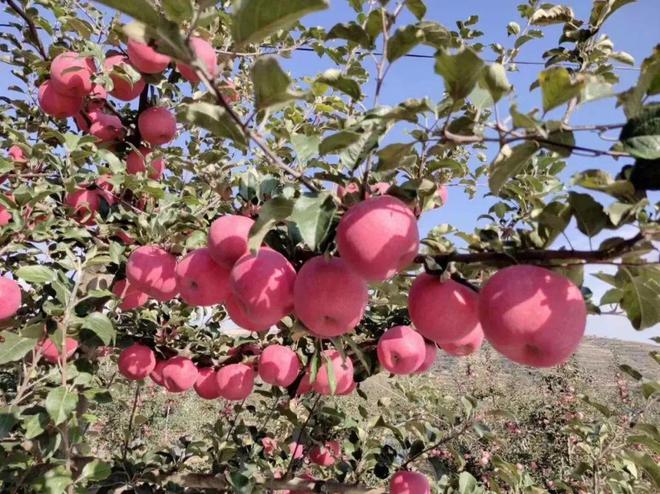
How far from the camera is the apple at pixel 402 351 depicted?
1436 millimetres

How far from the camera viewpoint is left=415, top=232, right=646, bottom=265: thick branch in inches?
28.4

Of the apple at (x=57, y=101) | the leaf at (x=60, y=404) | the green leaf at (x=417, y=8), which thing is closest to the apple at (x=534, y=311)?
the green leaf at (x=417, y=8)

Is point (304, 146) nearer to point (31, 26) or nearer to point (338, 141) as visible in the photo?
point (338, 141)

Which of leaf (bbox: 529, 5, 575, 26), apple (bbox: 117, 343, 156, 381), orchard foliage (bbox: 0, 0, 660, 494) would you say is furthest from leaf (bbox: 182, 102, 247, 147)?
apple (bbox: 117, 343, 156, 381)

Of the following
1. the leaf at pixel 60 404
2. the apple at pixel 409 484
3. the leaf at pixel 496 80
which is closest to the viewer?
the leaf at pixel 496 80

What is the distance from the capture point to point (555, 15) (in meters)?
1.72

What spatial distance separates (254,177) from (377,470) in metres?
1.76

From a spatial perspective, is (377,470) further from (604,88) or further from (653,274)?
(604,88)

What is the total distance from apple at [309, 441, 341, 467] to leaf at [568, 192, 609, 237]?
2.20 metres

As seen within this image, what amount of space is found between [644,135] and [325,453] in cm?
238

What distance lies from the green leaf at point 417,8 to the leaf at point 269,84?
1.23 feet

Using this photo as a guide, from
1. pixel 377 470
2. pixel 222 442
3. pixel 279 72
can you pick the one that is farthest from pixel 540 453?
pixel 279 72

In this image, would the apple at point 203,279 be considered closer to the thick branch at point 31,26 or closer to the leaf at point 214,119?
the leaf at point 214,119

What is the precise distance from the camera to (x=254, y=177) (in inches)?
49.4
